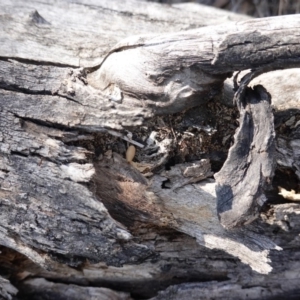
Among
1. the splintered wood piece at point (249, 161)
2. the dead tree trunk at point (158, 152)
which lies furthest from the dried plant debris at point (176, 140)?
the splintered wood piece at point (249, 161)

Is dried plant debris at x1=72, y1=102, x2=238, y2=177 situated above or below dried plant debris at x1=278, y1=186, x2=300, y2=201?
above

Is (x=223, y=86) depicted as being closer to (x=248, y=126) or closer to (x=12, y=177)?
(x=248, y=126)

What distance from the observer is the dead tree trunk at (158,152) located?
5.17 ft

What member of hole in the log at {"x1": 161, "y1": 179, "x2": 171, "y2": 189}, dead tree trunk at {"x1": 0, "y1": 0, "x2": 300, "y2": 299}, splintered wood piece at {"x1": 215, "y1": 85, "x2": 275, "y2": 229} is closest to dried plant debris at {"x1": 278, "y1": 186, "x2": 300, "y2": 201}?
dead tree trunk at {"x1": 0, "y1": 0, "x2": 300, "y2": 299}

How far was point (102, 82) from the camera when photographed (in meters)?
1.80

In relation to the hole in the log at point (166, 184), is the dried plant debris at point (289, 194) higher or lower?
higher

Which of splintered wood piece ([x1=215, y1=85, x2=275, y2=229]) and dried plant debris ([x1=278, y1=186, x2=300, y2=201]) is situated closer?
splintered wood piece ([x1=215, y1=85, x2=275, y2=229])

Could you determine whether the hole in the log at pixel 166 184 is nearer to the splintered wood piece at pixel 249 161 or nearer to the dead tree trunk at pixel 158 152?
the dead tree trunk at pixel 158 152

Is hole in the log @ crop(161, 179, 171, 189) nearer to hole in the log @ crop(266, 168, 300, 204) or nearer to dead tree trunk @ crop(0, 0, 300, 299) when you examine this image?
dead tree trunk @ crop(0, 0, 300, 299)

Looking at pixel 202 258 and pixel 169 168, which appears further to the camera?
pixel 202 258

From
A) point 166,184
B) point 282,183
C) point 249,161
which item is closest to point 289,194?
point 282,183

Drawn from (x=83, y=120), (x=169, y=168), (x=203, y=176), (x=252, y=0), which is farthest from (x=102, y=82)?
(x=252, y=0)

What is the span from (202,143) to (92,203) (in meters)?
0.50

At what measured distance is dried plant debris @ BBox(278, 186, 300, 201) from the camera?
71.0 inches
